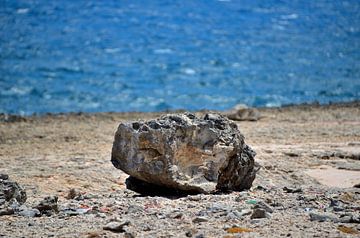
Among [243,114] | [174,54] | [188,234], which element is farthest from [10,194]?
[174,54]

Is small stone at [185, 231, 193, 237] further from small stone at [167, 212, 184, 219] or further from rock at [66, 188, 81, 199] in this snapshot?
rock at [66, 188, 81, 199]

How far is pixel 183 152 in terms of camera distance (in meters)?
9.41

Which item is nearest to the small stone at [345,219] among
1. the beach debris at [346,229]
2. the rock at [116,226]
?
the beach debris at [346,229]

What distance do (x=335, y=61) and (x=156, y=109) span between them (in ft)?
28.9

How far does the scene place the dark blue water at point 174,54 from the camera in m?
24.0

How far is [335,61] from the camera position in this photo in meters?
29.3

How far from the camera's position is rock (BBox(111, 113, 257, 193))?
9.26 m

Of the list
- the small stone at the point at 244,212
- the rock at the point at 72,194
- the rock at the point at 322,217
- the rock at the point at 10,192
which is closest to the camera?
the rock at the point at 322,217

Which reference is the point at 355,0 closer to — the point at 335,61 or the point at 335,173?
the point at 335,61

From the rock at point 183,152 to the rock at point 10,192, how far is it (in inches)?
40.3

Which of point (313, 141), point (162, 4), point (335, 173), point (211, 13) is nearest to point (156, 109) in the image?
point (313, 141)

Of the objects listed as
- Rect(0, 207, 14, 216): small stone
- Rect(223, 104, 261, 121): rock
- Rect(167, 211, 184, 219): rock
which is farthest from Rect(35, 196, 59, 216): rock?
Rect(223, 104, 261, 121): rock

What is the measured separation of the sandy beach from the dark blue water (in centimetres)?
519

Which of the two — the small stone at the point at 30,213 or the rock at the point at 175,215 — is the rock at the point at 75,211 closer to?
the small stone at the point at 30,213
